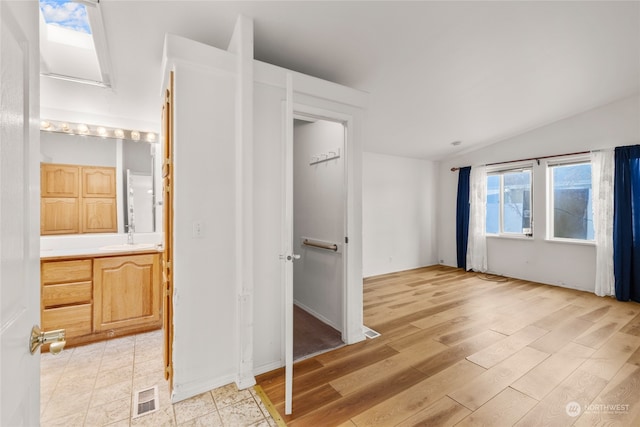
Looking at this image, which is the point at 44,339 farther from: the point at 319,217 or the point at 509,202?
the point at 509,202

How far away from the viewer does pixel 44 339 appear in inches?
26.4

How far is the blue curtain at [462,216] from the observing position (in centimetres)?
534

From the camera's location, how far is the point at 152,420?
1591 mm

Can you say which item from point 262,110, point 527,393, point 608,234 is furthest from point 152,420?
point 608,234

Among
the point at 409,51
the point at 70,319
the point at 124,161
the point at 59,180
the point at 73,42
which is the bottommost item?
the point at 70,319

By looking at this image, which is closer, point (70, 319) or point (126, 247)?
point (70, 319)

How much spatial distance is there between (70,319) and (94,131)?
192cm

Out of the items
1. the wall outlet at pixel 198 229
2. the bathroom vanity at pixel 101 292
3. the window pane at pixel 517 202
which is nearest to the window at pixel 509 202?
the window pane at pixel 517 202

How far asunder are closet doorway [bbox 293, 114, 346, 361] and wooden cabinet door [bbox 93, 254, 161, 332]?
4.85ft

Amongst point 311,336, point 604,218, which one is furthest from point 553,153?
point 311,336

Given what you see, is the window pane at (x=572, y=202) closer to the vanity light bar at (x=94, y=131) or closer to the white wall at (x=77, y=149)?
the vanity light bar at (x=94, y=131)

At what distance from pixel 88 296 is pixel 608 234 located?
6263 mm

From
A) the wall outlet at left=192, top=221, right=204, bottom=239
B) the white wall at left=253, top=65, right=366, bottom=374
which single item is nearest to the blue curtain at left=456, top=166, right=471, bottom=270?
the white wall at left=253, top=65, right=366, bottom=374

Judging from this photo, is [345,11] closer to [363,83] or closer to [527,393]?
[363,83]
